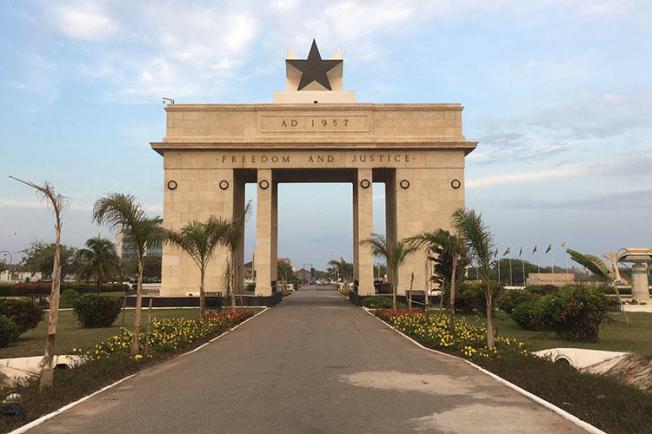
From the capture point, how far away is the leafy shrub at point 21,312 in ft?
61.5

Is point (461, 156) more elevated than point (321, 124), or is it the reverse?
point (321, 124)

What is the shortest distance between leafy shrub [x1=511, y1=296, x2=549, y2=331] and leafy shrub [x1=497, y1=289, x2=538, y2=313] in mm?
4617

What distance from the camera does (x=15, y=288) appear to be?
45688mm

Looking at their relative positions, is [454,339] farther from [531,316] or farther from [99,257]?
[99,257]

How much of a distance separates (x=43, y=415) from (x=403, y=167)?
36.9 m

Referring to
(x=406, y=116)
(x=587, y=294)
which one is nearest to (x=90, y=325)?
(x=587, y=294)

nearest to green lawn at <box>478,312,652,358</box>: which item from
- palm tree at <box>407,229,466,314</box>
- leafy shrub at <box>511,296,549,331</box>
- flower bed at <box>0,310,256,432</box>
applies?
leafy shrub at <box>511,296,549,331</box>

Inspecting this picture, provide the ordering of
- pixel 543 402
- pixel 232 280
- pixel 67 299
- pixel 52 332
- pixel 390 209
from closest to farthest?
pixel 543 402
pixel 52 332
pixel 232 280
pixel 67 299
pixel 390 209

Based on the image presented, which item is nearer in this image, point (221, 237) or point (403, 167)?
point (221, 237)

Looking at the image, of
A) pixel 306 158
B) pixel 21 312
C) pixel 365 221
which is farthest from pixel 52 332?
pixel 365 221

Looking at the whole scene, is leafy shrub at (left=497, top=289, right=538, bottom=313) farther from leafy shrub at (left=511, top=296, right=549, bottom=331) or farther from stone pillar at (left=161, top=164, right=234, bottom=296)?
stone pillar at (left=161, top=164, right=234, bottom=296)

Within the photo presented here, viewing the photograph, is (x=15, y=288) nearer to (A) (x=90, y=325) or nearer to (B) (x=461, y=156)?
(A) (x=90, y=325)

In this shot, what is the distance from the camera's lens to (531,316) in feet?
68.4

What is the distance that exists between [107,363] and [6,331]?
21.4 ft
